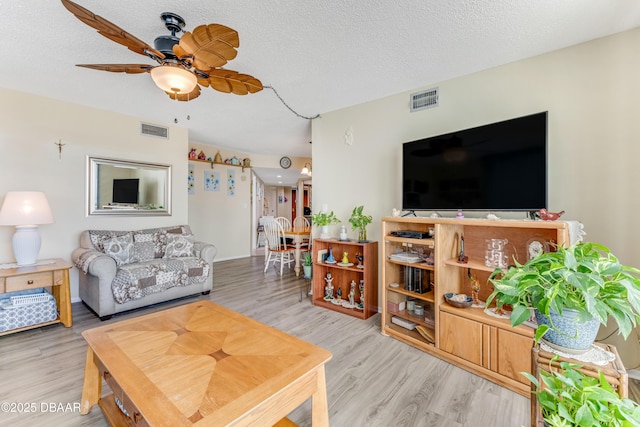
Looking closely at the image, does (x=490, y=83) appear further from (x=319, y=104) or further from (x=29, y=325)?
(x=29, y=325)

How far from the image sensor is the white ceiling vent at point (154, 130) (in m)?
3.84

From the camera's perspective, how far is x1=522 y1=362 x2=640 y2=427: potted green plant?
62 centimetres

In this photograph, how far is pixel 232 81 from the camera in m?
2.08

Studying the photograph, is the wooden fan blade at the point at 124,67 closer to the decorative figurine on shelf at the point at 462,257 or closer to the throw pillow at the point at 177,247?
the throw pillow at the point at 177,247

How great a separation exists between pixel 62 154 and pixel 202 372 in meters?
3.57

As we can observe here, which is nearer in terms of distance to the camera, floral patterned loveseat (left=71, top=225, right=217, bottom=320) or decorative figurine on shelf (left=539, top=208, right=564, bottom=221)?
decorative figurine on shelf (left=539, top=208, right=564, bottom=221)

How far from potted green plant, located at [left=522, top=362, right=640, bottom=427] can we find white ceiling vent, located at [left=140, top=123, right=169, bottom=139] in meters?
4.68

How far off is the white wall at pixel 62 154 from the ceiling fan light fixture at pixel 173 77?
2.41 m

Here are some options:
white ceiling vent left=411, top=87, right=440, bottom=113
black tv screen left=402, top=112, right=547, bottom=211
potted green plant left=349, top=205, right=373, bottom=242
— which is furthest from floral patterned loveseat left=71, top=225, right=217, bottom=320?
white ceiling vent left=411, top=87, right=440, bottom=113

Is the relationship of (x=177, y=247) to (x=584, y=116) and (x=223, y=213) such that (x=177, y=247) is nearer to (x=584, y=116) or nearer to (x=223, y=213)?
(x=223, y=213)

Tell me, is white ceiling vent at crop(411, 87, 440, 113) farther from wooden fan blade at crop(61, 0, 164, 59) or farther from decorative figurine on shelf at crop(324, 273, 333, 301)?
wooden fan blade at crop(61, 0, 164, 59)

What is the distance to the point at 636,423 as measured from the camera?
0.60m

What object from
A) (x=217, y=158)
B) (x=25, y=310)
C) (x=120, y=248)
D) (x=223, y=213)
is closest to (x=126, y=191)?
(x=120, y=248)

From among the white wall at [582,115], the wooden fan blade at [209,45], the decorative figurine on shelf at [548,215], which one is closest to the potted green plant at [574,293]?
the decorative figurine on shelf at [548,215]
